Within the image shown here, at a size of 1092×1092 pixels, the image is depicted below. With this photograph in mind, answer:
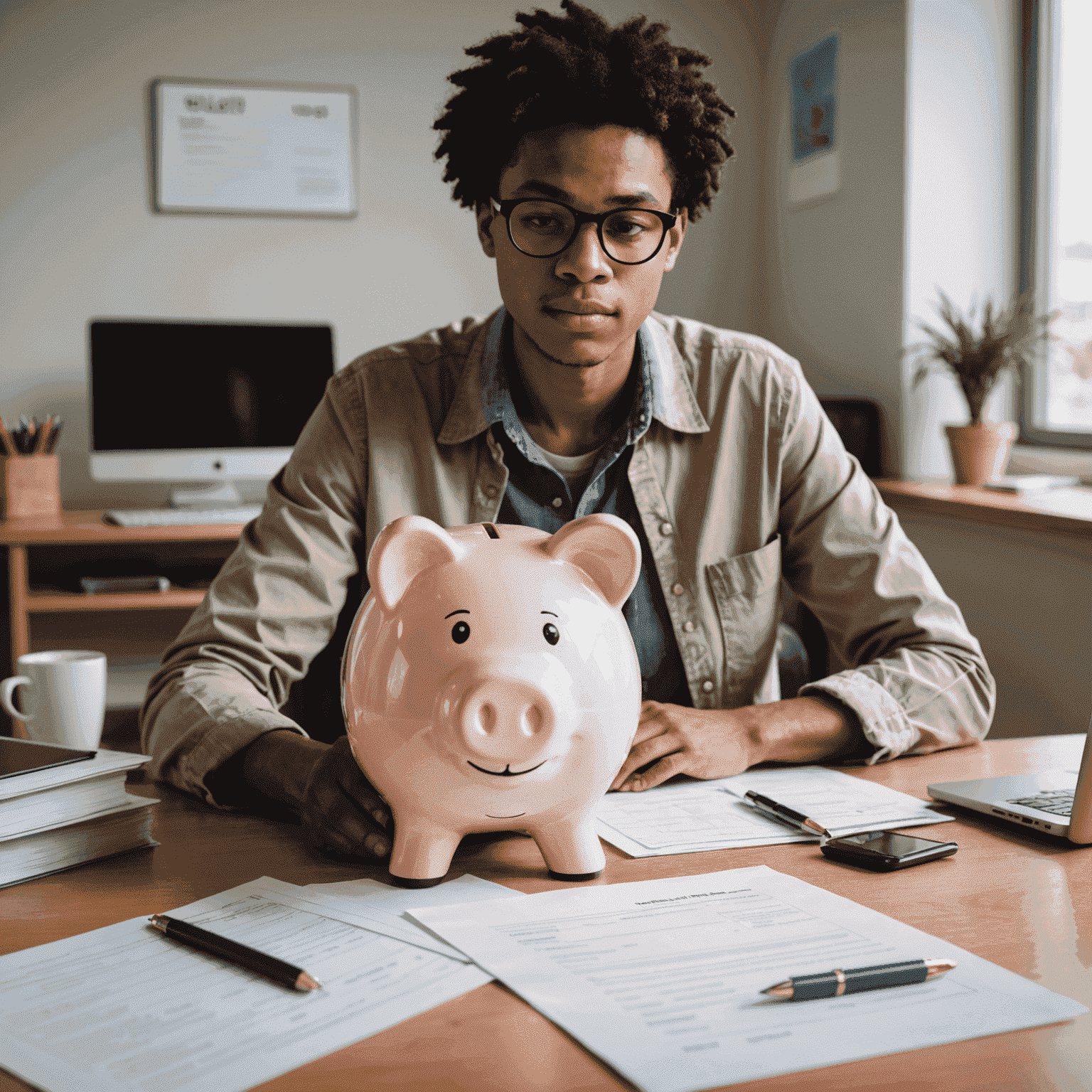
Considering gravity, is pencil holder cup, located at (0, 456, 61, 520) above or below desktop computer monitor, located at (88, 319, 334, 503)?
below

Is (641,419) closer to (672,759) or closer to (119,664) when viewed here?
(672,759)

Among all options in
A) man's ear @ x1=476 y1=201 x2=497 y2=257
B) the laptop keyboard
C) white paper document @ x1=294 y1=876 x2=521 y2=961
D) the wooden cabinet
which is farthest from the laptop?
the wooden cabinet

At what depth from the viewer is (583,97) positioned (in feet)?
3.74

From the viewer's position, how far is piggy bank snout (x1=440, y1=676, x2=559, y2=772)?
2.12ft

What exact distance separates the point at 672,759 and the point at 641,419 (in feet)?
1.54

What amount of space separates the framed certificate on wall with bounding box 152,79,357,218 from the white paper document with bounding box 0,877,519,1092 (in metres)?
2.94

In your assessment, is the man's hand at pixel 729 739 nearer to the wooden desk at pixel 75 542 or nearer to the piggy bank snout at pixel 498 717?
the piggy bank snout at pixel 498 717

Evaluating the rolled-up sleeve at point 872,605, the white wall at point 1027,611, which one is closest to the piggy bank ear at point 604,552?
the rolled-up sleeve at point 872,605

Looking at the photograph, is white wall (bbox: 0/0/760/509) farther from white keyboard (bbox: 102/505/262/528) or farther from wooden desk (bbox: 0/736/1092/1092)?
wooden desk (bbox: 0/736/1092/1092)

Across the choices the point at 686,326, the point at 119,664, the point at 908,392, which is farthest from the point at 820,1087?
the point at 119,664

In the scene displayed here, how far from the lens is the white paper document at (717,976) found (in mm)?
531

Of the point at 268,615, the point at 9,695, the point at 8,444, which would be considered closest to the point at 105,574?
the point at 8,444

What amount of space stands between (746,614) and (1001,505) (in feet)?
3.65

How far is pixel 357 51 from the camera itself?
3328mm
